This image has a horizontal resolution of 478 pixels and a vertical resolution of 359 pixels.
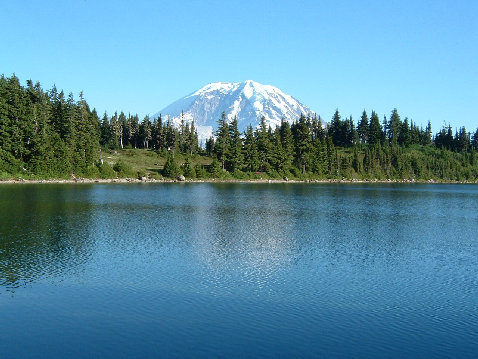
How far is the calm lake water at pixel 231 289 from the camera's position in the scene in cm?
2022

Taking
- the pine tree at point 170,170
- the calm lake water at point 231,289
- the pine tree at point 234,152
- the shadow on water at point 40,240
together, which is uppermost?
the pine tree at point 234,152

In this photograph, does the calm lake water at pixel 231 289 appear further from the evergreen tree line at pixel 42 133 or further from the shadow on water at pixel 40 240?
the evergreen tree line at pixel 42 133

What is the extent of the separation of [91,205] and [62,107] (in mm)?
82769

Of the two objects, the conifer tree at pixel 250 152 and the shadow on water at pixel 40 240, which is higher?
the conifer tree at pixel 250 152

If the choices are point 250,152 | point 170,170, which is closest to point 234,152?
point 250,152

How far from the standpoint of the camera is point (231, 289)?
28.4 metres

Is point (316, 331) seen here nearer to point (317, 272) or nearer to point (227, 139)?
point (317, 272)

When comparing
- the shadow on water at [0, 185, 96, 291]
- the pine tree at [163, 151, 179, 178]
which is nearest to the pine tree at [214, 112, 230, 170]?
the pine tree at [163, 151, 179, 178]

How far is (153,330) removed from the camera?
21344 millimetres

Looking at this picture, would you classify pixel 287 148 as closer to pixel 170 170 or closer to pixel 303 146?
pixel 303 146

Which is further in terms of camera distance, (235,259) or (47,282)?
(235,259)

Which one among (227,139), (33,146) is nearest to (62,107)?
(33,146)

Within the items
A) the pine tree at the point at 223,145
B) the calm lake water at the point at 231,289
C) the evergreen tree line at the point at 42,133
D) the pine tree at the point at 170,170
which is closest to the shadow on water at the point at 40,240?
the calm lake water at the point at 231,289

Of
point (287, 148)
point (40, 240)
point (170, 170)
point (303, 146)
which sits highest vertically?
point (303, 146)
